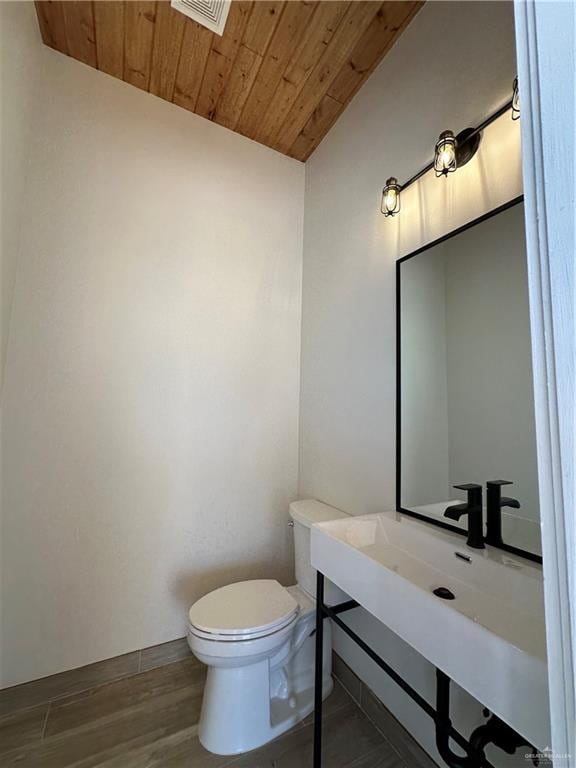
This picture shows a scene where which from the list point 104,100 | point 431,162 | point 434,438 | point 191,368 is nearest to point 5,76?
point 104,100

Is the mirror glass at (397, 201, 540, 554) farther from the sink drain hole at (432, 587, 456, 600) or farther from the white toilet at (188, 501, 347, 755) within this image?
the white toilet at (188, 501, 347, 755)

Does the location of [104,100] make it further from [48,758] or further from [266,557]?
[48,758]

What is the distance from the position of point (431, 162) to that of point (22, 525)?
222 centimetres

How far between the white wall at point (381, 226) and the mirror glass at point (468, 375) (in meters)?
0.08

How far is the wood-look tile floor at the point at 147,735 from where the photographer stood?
45.6 inches

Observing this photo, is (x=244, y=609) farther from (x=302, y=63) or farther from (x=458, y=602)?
(x=302, y=63)

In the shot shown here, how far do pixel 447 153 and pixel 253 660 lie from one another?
1916mm

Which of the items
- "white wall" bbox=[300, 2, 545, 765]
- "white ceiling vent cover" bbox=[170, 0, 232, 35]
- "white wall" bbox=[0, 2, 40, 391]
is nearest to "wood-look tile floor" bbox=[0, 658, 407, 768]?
"white wall" bbox=[300, 2, 545, 765]

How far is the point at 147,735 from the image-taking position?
1252 mm

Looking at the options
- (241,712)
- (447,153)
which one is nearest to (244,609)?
(241,712)

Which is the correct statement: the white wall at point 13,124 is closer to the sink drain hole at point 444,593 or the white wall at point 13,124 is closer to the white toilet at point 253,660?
the white toilet at point 253,660

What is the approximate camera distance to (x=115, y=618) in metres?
1.55

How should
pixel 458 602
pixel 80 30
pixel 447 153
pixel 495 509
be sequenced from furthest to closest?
1. pixel 80 30
2. pixel 447 153
3. pixel 495 509
4. pixel 458 602

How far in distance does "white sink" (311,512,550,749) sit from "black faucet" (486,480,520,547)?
35 mm
